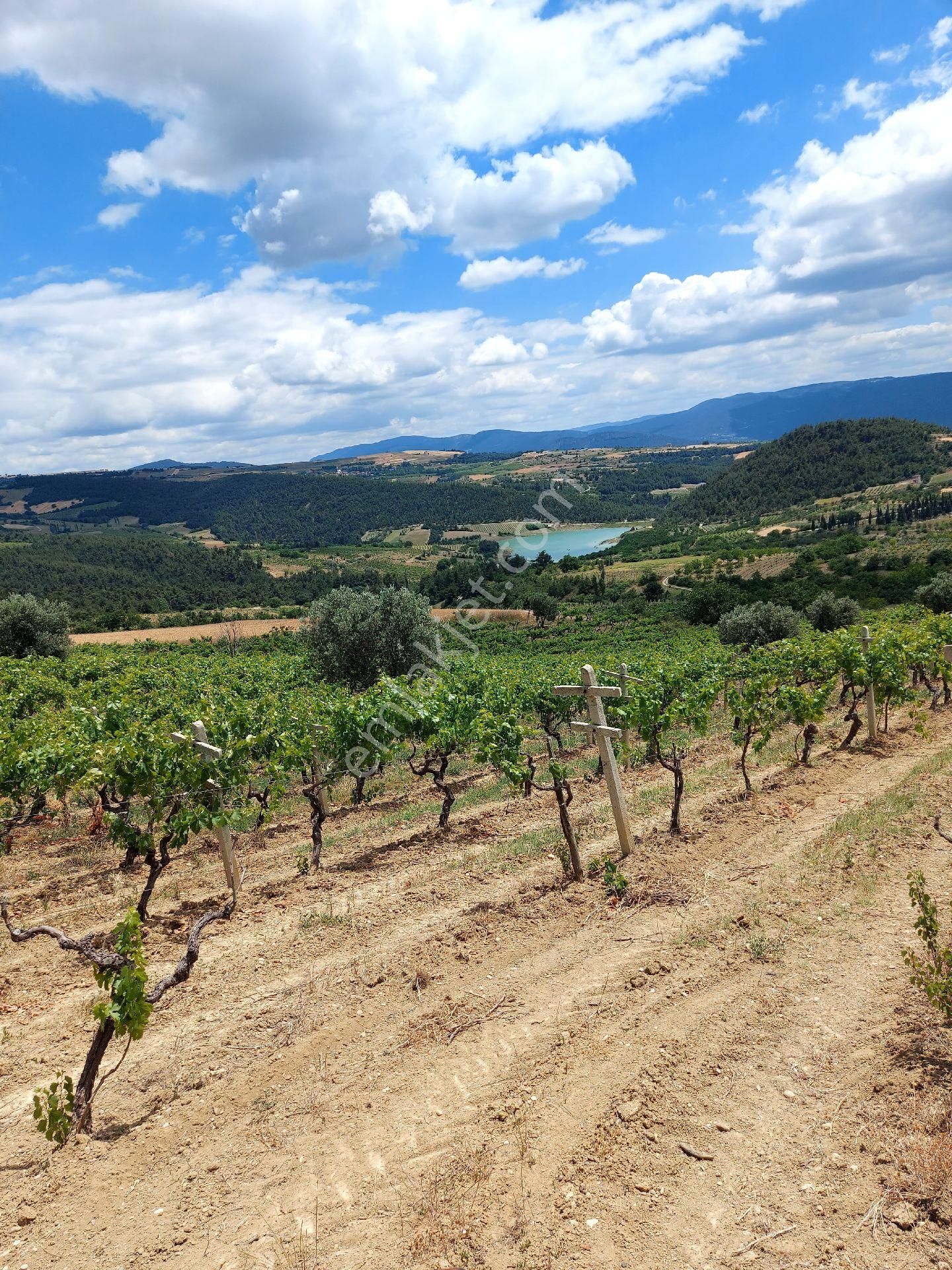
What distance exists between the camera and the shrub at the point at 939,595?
131 ft

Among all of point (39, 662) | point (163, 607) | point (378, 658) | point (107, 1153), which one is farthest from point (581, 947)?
point (163, 607)

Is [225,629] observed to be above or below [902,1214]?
below

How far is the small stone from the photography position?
351 cm

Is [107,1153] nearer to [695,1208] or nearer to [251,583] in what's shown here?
[695,1208]

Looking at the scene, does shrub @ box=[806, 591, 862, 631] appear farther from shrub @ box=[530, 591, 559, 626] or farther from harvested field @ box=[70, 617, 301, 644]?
harvested field @ box=[70, 617, 301, 644]

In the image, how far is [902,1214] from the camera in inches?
140

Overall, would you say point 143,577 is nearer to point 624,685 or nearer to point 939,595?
point 939,595

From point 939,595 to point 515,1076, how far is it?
146ft

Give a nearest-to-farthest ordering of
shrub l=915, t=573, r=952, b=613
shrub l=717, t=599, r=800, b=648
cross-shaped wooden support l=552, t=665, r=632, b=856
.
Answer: cross-shaped wooden support l=552, t=665, r=632, b=856, shrub l=915, t=573, r=952, b=613, shrub l=717, t=599, r=800, b=648

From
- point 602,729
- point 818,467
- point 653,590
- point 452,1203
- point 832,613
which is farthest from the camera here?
point 818,467

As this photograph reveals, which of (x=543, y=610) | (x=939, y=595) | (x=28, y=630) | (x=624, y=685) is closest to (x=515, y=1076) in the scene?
(x=624, y=685)

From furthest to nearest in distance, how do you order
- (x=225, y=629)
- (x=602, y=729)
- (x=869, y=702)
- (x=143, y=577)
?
(x=143, y=577)
(x=225, y=629)
(x=869, y=702)
(x=602, y=729)

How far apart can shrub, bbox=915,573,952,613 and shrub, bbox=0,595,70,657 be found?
49.9m

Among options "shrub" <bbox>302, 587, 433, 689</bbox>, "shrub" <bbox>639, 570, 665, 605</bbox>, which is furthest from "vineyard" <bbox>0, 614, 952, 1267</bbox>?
"shrub" <bbox>639, 570, 665, 605</bbox>
